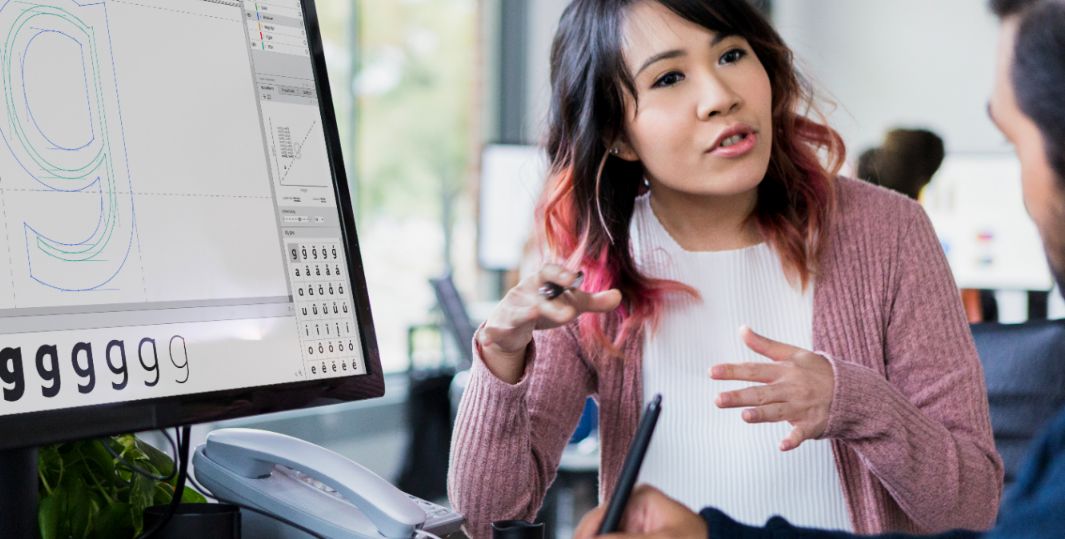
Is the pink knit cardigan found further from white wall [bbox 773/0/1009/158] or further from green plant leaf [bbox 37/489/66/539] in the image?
white wall [bbox 773/0/1009/158]

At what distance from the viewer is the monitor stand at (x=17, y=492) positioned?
69cm

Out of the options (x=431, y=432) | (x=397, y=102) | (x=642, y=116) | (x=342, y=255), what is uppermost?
(x=397, y=102)

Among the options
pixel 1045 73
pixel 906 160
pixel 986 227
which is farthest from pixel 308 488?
pixel 986 227

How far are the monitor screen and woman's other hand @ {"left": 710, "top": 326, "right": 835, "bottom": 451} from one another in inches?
11.6

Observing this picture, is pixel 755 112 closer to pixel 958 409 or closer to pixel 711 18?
pixel 711 18

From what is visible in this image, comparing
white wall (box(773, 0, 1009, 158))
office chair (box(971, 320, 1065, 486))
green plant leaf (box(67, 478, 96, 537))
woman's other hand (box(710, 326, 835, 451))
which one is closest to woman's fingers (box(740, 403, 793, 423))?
woman's other hand (box(710, 326, 835, 451))

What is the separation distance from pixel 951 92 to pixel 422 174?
2.11 metres

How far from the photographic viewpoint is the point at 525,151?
11.5ft

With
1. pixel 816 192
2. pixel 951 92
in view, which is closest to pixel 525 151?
pixel 951 92

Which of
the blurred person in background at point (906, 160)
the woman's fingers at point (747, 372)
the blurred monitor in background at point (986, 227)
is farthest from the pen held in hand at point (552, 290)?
the blurred monitor in background at point (986, 227)

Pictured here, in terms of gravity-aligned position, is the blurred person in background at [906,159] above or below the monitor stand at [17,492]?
above

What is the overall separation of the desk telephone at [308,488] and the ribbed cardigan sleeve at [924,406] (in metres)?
0.38

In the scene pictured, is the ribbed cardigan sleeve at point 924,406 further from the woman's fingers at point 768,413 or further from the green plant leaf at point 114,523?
the green plant leaf at point 114,523

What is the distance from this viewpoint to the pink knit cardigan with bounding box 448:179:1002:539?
1.03 m
